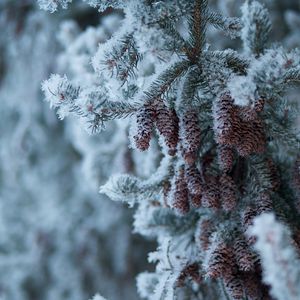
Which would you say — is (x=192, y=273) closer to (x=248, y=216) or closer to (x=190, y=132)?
(x=248, y=216)

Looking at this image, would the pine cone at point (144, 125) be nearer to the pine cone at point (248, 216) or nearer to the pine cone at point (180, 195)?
the pine cone at point (180, 195)

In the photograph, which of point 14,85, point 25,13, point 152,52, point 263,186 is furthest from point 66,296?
point 152,52

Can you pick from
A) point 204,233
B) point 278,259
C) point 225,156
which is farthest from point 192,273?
point 278,259

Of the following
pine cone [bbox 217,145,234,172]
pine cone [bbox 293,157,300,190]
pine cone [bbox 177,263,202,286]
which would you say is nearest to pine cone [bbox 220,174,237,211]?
pine cone [bbox 217,145,234,172]

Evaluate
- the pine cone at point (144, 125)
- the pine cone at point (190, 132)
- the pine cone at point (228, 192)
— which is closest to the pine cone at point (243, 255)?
the pine cone at point (228, 192)

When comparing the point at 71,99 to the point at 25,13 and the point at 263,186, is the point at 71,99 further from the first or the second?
the point at 25,13

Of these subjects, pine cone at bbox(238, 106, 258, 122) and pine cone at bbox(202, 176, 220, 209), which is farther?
pine cone at bbox(202, 176, 220, 209)

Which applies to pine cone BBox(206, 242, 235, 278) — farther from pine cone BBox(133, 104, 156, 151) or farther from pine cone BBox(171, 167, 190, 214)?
pine cone BBox(133, 104, 156, 151)
